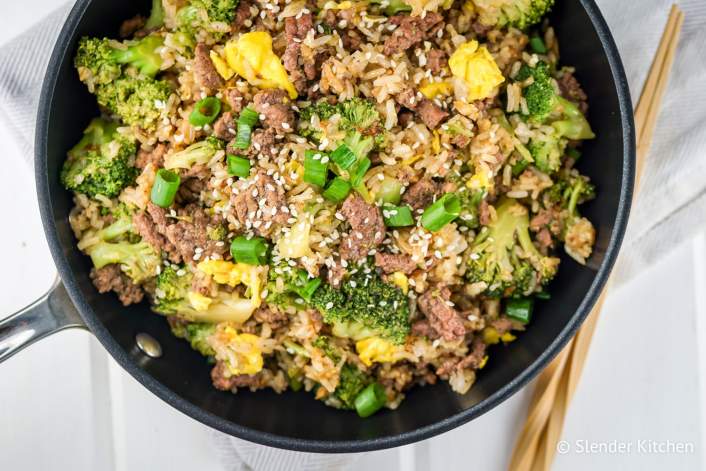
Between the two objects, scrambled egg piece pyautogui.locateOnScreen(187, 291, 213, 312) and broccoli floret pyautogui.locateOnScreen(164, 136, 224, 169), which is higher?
broccoli floret pyautogui.locateOnScreen(164, 136, 224, 169)

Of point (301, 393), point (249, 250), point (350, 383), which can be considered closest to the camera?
point (249, 250)

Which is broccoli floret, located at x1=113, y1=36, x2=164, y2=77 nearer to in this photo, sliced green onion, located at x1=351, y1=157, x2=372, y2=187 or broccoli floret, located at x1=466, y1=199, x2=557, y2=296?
sliced green onion, located at x1=351, y1=157, x2=372, y2=187

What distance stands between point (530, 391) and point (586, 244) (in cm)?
99

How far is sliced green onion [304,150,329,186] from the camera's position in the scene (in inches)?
109

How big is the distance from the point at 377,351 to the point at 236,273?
713mm

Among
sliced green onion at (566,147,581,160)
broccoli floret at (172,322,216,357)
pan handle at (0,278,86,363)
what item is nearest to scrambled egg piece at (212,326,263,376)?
broccoli floret at (172,322,216,357)

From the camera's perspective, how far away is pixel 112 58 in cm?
287

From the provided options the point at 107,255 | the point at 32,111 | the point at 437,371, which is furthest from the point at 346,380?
the point at 32,111

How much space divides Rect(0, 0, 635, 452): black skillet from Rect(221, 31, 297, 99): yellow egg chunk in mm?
616

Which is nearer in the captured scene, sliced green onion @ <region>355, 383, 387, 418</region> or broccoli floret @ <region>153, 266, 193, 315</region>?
broccoli floret @ <region>153, 266, 193, 315</region>

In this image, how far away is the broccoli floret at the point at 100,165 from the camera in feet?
9.53

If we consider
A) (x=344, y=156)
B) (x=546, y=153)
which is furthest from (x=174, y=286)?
(x=546, y=153)

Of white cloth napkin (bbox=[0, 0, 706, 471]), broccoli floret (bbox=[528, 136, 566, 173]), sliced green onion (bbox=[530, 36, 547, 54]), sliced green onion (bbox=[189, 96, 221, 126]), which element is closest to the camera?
sliced green onion (bbox=[189, 96, 221, 126])

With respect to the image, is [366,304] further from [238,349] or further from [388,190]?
A: [238,349]
